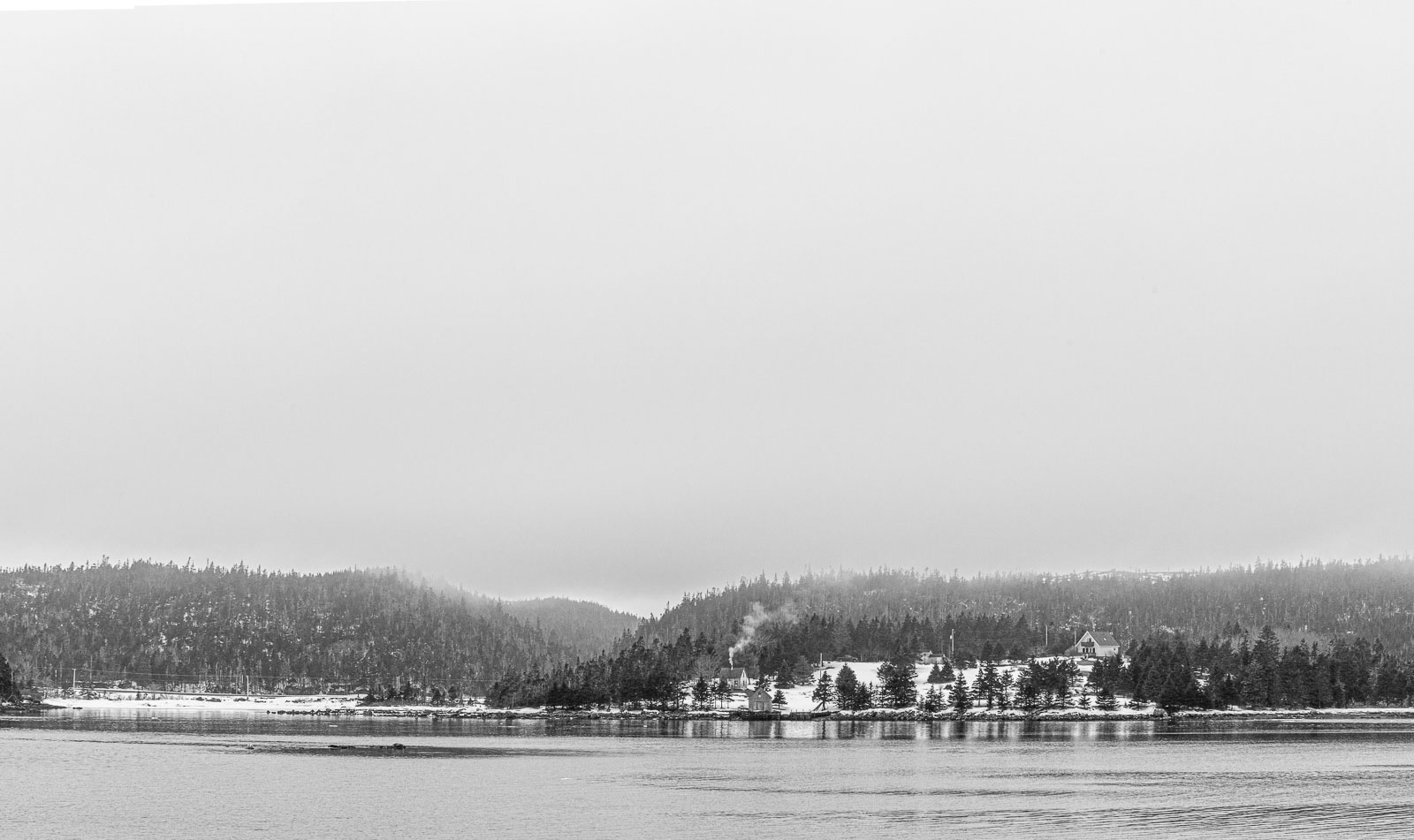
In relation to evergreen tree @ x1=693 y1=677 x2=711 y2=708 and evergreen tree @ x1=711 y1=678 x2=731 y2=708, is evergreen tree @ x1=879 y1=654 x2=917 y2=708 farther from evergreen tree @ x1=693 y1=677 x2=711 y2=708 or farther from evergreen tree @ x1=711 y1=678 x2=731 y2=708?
evergreen tree @ x1=693 y1=677 x2=711 y2=708

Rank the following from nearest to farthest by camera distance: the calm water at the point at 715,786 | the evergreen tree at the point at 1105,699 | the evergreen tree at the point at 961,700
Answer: the calm water at the point at 715,786
the evergreen tree at the point at 961,700
the evergreen tree at the point at 1105,699

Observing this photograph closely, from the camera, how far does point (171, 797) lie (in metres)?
67.9

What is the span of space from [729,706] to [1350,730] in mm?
87940

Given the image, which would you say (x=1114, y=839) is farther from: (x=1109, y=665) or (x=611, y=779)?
(x=1109, y=665)

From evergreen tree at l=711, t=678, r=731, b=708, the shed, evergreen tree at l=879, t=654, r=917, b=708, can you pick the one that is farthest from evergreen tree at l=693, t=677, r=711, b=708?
evergreen tree at l=879, t=654, r=917, b=708

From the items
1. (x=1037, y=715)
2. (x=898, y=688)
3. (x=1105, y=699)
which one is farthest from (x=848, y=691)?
(x=1105, y=699)

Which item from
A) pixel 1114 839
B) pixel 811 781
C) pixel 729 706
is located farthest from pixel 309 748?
pixel 729 706

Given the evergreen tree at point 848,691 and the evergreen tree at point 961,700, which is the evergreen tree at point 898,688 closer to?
the evergreen tree at point 848,691

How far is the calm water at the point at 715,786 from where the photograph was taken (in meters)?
56.6

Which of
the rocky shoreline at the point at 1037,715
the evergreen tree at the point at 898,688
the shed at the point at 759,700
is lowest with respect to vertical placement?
the rocky shoreline at the point at 1037,715

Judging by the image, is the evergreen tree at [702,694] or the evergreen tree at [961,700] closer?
the evergreen tree at [961,700]

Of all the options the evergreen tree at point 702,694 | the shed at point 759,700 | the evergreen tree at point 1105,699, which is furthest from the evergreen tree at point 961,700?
the evergreen tree at point 702,694

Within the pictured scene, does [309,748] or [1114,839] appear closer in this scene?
[1114,839]

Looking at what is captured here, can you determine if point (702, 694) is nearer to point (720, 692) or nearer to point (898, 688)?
point (720, 692)
